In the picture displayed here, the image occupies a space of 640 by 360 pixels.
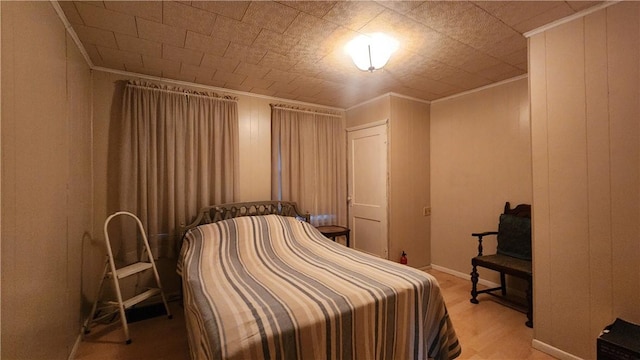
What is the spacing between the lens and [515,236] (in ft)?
9.00

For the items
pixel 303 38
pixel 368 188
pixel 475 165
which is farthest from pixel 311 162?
pixel 475 165

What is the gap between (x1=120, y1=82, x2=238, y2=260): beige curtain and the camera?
8.69 feet

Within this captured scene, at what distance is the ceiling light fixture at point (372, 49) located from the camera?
204cm

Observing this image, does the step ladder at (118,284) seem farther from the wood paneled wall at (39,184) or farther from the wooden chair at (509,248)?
the wooden chair at (509,248)

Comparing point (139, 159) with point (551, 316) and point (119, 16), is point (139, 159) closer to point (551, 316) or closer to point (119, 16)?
point (119, 16)

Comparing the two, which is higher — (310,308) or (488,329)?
(310,308)

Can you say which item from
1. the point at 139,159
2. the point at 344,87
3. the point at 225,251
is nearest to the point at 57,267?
the point at 225,251

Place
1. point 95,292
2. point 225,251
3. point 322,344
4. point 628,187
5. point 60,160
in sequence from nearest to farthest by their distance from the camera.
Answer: point 322,344 < point 628,187 < point 60,160 < point 225,251 < point 95,292

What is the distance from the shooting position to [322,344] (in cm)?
132

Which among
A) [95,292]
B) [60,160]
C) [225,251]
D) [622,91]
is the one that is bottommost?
[95,292]

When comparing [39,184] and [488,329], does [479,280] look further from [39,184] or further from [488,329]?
[39,184]

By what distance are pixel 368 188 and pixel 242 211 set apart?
67.7 inches

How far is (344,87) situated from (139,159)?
2.33m

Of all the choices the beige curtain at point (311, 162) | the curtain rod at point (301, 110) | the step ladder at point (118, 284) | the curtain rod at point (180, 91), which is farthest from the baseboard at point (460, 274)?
the curtain rod at point (180, 91)
